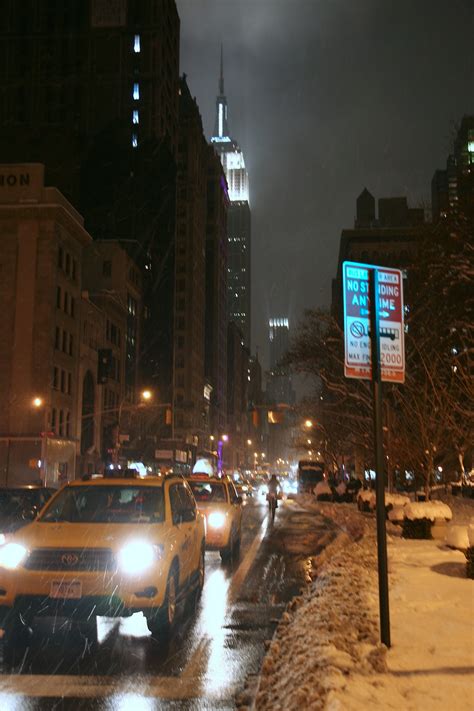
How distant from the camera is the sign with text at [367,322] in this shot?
22.3ft

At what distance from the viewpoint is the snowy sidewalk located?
17.7 ft

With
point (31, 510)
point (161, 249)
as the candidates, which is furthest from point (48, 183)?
point (31, 510)

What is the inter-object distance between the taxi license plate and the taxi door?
1664mm

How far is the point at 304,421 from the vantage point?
168 feet

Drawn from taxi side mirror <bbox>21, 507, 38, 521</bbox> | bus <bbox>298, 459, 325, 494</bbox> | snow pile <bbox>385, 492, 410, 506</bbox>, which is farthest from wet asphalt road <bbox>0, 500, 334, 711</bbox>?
bus <bbox>298, 459, 325, 494</bbox>

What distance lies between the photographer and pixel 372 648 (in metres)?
6.68

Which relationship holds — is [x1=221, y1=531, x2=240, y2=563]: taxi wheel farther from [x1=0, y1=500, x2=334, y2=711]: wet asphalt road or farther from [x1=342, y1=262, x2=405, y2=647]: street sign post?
[x1=342, y1=262, x2=405, y2=647]: street sign post

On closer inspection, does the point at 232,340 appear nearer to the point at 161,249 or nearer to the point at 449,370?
the point at 161,249

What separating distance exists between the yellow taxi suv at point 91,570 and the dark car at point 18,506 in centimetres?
451

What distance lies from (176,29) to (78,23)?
2043cm

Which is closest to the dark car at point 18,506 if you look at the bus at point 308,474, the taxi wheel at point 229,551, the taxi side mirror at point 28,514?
the taxi side mirror at point 28,514

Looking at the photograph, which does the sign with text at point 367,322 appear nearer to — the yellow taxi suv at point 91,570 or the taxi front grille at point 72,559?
the yellow taxi suv at point 91,570

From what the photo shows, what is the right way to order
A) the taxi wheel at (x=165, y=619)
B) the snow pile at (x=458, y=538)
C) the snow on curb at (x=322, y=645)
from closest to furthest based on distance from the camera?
1. the snow on curb at (x=322, y=645)
2. the taxi wheel at (x=165, y=619)
3. the snow pile at (x=458, y=538)

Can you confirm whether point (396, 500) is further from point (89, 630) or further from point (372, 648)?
point (372, 648)
